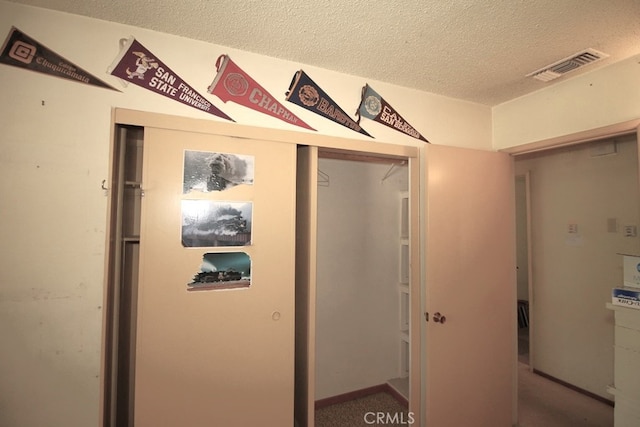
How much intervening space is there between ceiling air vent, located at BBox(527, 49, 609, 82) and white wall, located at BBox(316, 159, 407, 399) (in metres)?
1.18

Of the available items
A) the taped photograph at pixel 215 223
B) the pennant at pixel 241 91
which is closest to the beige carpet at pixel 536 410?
the taped photograph at pixel 215 223

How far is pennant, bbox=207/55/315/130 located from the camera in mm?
1458

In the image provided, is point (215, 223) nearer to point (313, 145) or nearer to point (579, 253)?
point (313, 145)

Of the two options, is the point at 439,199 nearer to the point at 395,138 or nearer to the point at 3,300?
the point at 395,138

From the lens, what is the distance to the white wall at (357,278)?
2.46m

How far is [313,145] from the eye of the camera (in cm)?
162

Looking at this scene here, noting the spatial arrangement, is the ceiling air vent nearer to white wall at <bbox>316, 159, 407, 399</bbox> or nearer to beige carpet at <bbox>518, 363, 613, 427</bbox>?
white wall at <bbox>316, 159, 407, 399</bbox>

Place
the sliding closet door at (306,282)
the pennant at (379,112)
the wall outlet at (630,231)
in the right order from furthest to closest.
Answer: the wall outlet at (630,231)
the pennant at (379,112)
the sliding closet door at (306,282)

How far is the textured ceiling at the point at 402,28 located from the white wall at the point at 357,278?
1099mm

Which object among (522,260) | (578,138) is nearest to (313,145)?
(578,138)

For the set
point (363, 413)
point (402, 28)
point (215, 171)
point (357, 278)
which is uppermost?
point (402, 28)

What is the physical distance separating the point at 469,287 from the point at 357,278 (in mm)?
950

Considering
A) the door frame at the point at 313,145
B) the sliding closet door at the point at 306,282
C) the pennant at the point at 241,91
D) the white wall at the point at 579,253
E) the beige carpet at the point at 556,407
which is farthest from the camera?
the white wall at the point at 579,253

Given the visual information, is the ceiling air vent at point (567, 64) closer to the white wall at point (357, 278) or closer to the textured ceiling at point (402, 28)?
the textured ceiling at point (402, 28)
